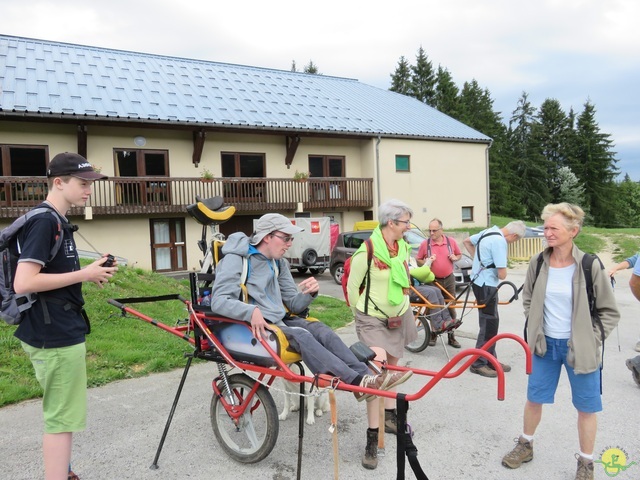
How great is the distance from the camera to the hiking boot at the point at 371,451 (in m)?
3.33

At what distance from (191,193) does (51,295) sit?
16497 millimetres

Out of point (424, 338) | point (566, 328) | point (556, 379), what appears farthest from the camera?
point (424, 338)

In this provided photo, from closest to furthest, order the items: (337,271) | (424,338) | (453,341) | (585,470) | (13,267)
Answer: (13,267)
(585,470)
(424,338)
(453,341)
(337,271)

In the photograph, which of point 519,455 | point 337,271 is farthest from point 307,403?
point 337,271

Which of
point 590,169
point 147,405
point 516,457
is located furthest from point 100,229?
point 590,169

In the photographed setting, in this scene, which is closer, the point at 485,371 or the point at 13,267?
the point at 13,267

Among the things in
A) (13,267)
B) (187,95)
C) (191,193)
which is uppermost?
(187,95)

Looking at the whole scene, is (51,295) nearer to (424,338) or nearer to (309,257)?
(424,338)

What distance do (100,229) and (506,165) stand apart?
50.4m

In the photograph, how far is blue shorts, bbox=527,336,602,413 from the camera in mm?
3072

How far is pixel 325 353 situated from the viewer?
294 cm

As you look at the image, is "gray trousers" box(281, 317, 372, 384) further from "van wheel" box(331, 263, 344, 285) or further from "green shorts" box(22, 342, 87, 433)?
"van wheel" box(331, 263, 344, 285)

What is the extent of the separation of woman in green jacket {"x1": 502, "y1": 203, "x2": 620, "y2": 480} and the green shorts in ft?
9.64

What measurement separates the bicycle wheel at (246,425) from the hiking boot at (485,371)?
9.18ft
